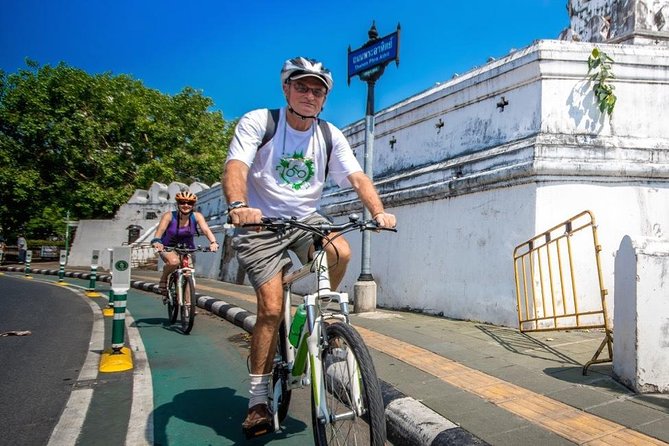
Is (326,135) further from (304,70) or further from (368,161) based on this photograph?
(368,161)

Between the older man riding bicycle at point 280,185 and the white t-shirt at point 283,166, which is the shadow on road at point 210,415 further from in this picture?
the white t-shirt at point 283,166

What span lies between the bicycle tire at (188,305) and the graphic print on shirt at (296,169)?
12.8 feet

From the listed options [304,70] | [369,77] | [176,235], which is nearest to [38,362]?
[176,235]

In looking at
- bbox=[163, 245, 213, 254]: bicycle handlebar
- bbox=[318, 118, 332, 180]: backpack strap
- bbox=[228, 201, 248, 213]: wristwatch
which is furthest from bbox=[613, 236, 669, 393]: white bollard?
bbox=[163, 245, 213, 254]: bicycle handlebar

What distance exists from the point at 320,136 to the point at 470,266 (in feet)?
13.6

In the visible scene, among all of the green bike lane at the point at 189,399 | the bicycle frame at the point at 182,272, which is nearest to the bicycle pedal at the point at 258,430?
the green bike lane at the point at 189,399

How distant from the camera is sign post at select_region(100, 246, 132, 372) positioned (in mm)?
4570

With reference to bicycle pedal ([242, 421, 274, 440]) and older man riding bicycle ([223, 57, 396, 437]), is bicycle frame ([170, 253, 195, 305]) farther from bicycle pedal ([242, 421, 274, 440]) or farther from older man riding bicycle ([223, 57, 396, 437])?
bicycle pedal ([242, 421, 274, 440])

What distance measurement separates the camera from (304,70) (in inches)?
107

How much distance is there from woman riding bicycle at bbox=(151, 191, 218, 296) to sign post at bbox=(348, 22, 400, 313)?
2247mm

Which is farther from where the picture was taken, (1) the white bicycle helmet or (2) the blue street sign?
(2) the blue street sign

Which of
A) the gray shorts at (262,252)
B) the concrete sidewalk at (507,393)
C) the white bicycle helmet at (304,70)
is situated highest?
the white bicycle helmet at (304,70)

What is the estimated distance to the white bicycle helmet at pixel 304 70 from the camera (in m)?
2.73

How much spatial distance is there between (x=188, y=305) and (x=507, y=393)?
429 centimetres
